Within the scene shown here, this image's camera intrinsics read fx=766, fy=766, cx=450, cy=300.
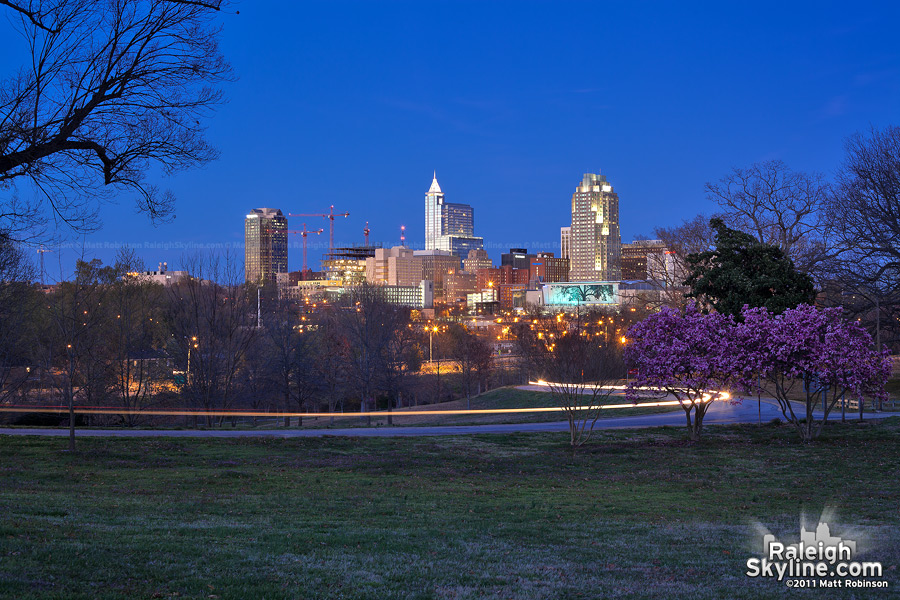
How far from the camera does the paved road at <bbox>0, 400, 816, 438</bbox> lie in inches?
1040

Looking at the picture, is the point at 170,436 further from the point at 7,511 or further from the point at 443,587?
the point at 443,587

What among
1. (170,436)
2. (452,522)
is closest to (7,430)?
(170,436)

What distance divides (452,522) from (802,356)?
16.1 meters

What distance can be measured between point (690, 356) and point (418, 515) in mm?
14448

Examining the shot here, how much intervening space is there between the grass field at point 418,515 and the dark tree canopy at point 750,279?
19.0 ft

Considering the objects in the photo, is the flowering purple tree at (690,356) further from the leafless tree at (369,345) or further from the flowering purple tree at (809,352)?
the leafless tree at (369,345)

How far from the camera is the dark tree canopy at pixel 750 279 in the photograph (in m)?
27.6

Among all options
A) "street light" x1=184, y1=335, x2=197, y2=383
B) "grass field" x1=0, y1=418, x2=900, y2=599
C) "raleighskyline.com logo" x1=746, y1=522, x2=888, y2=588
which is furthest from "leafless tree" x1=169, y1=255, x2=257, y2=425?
"raleighskyline.com logo" x1=746, y1=522, x2=888, y2=588

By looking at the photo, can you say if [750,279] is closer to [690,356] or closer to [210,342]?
[690,356]

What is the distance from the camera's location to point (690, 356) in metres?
24.0

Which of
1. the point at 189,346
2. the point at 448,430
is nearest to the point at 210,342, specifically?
the point at 189,346

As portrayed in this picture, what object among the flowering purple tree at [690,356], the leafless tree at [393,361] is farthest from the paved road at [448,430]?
the leafless tree at [393,361]

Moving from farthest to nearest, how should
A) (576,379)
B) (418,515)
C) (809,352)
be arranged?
(576,379) → (809,352) → (418,515)

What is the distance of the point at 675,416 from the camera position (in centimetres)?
3475
